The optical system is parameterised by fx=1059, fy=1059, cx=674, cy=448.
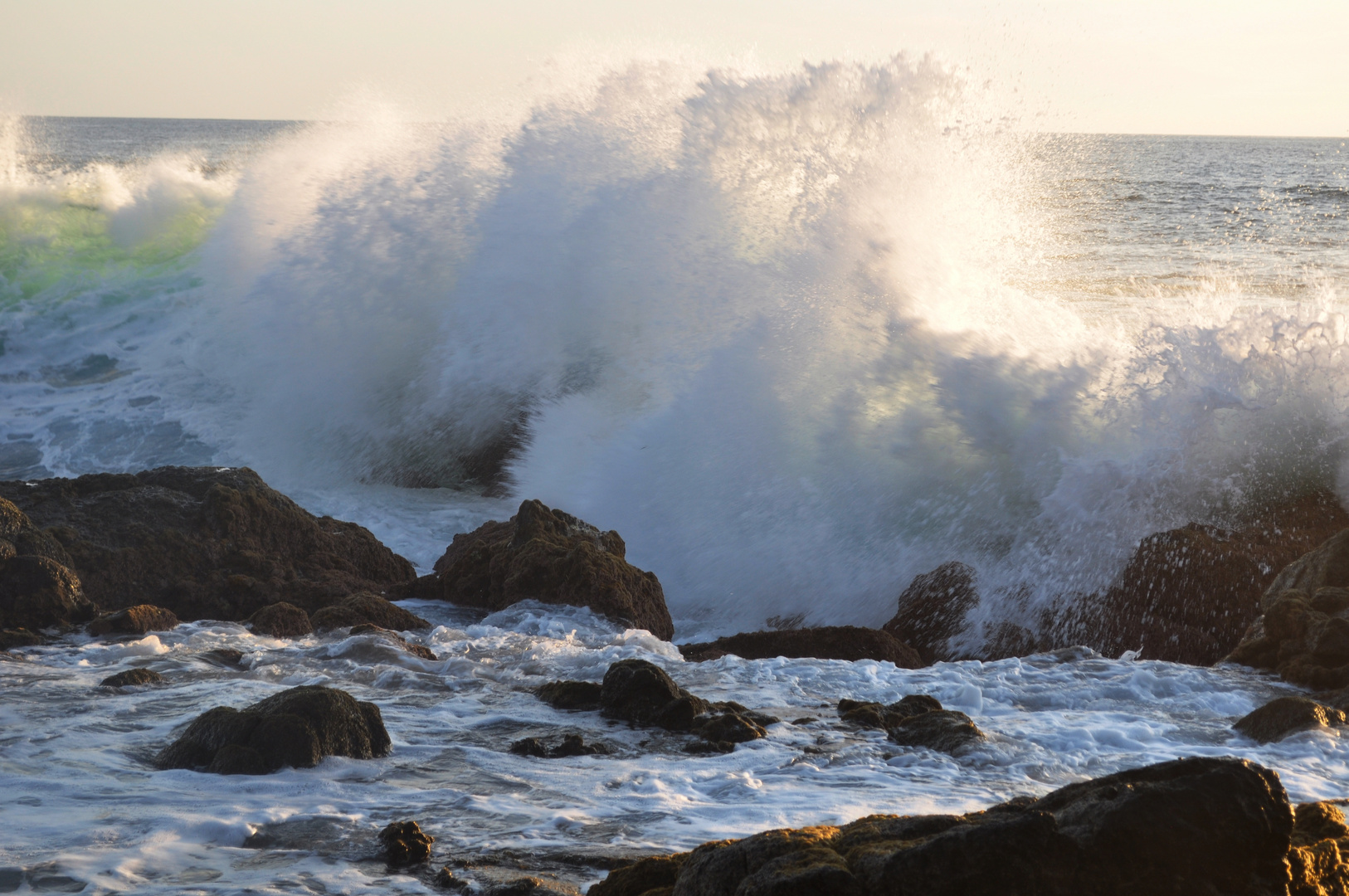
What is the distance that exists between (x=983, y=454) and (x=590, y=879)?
16.7 feet

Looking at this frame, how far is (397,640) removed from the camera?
16.6ft

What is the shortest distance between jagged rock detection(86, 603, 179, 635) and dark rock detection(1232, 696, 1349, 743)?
16.0 ft

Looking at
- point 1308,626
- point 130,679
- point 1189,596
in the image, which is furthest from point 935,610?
point 130,679

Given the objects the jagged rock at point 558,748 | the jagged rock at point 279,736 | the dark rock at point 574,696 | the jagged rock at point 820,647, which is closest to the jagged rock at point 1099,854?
the jagged rock at point 558,748

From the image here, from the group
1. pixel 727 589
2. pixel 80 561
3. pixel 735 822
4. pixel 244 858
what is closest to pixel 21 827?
pixel 244 858

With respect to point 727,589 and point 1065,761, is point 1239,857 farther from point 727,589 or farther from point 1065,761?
point 727,589

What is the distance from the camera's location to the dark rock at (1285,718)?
406cm

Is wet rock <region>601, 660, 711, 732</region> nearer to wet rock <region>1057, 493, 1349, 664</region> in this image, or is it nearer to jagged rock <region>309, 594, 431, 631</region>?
jagged rock <region>309, 594, 431, 631</region>

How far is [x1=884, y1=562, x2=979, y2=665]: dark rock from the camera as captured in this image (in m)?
6.16

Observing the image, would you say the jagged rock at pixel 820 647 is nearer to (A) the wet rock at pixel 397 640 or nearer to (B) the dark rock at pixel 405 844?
(A) the wet rock at pixel 397 640

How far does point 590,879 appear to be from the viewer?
2729 millimetres

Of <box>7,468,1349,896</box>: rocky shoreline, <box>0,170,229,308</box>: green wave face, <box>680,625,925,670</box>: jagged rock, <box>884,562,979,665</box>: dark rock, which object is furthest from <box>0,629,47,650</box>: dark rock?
<box>0,170,229,308</box>: green wave face

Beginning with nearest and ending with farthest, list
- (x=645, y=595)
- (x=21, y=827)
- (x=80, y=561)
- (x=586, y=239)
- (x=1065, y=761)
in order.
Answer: (x=21, y=827), (x=1065, y=761), (x=80, y=561), (x=645, y=595), (x=586, y=239)

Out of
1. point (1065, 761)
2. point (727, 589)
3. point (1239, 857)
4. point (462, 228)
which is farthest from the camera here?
point (462, 228)
